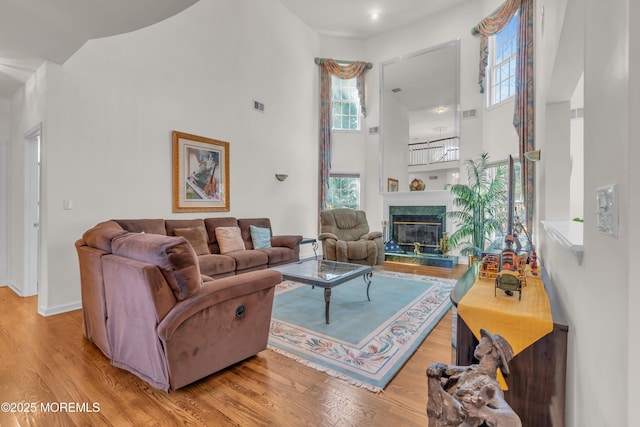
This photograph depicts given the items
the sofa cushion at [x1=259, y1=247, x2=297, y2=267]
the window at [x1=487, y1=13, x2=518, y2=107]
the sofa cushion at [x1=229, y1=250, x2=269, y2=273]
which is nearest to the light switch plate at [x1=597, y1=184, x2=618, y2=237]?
the sofa cushion at [x1=229, y1=250, x2=269, y2=273]

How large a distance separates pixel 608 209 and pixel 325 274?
261 centimetres

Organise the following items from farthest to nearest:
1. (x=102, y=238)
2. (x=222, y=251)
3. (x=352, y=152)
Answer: (x=352, y=152), (x=222, y=251), (x=102, y=238)

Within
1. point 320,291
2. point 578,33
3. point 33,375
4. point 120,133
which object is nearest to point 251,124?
point 120,133

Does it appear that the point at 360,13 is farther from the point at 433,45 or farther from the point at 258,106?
the point at 258,106

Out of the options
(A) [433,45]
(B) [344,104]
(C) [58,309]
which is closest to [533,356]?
(C) [58,309]

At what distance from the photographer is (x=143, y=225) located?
3580 mm

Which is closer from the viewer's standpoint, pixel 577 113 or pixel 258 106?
pixel 577 113

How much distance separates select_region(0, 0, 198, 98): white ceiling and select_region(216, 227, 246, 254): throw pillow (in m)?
2.59

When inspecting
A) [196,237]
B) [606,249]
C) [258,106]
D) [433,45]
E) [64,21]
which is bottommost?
[196,237]

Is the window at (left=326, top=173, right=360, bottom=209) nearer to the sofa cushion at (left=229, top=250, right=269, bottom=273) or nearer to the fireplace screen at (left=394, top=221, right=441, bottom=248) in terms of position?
the fireplace screen at (left=394, top=221, right=441, bottom=248)

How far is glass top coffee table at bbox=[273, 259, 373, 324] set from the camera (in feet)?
9.19

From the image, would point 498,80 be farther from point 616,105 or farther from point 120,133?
point 120,133

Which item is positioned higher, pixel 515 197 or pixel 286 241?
pixel 515 197

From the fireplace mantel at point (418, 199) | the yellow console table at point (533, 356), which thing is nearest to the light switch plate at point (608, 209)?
the yellow console table at point (533, 356)
